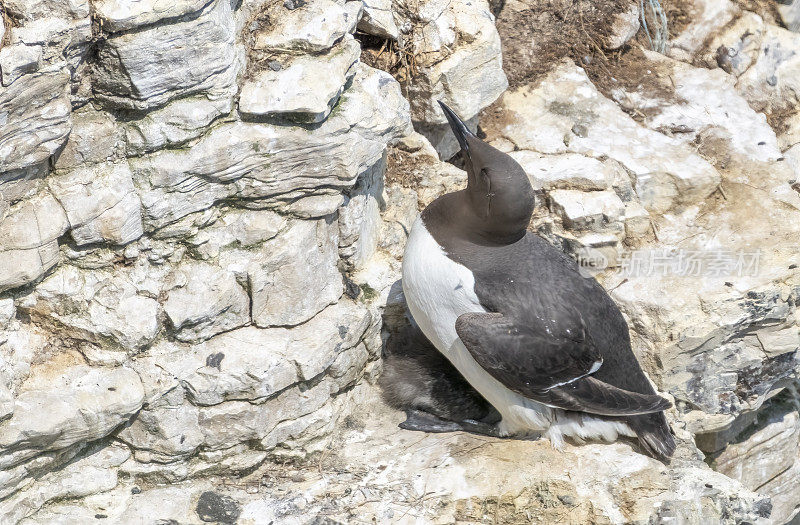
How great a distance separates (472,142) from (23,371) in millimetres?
2563

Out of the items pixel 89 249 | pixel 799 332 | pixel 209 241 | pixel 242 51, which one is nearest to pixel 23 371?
pixel 89 249

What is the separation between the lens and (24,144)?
12.9 feet

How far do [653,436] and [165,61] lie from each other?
3.35 m

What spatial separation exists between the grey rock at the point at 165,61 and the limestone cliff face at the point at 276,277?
0.01 m

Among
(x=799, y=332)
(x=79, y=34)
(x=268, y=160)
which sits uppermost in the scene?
(x=79, y=34)

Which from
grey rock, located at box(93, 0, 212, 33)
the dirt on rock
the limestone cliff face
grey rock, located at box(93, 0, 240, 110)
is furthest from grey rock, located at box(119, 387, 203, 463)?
the dirt on rock

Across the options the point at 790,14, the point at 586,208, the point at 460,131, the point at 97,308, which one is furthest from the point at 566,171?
the point at 790,14

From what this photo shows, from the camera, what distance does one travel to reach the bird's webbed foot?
5.44m

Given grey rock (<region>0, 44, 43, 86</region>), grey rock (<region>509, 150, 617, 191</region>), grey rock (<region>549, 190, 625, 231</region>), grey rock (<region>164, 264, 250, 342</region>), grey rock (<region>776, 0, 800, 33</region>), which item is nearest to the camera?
grey rock (<region>0, 44, 43, 86</region>)

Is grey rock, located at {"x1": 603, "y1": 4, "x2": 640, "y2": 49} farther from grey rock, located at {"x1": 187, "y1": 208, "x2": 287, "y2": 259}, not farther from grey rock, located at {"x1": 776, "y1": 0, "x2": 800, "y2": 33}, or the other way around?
grey rock, located at {"x1": 187, "y1": 208, "x2": 287, "y2": 259}

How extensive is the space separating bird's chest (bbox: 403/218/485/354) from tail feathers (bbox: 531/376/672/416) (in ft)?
2.02

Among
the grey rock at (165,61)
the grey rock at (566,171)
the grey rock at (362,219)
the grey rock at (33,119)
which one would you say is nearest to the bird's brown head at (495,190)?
the grey rock at (362,219)

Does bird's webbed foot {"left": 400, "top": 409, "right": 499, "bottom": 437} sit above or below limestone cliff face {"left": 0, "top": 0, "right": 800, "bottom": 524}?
below

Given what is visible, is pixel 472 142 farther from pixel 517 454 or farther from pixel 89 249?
pixel 89 249
